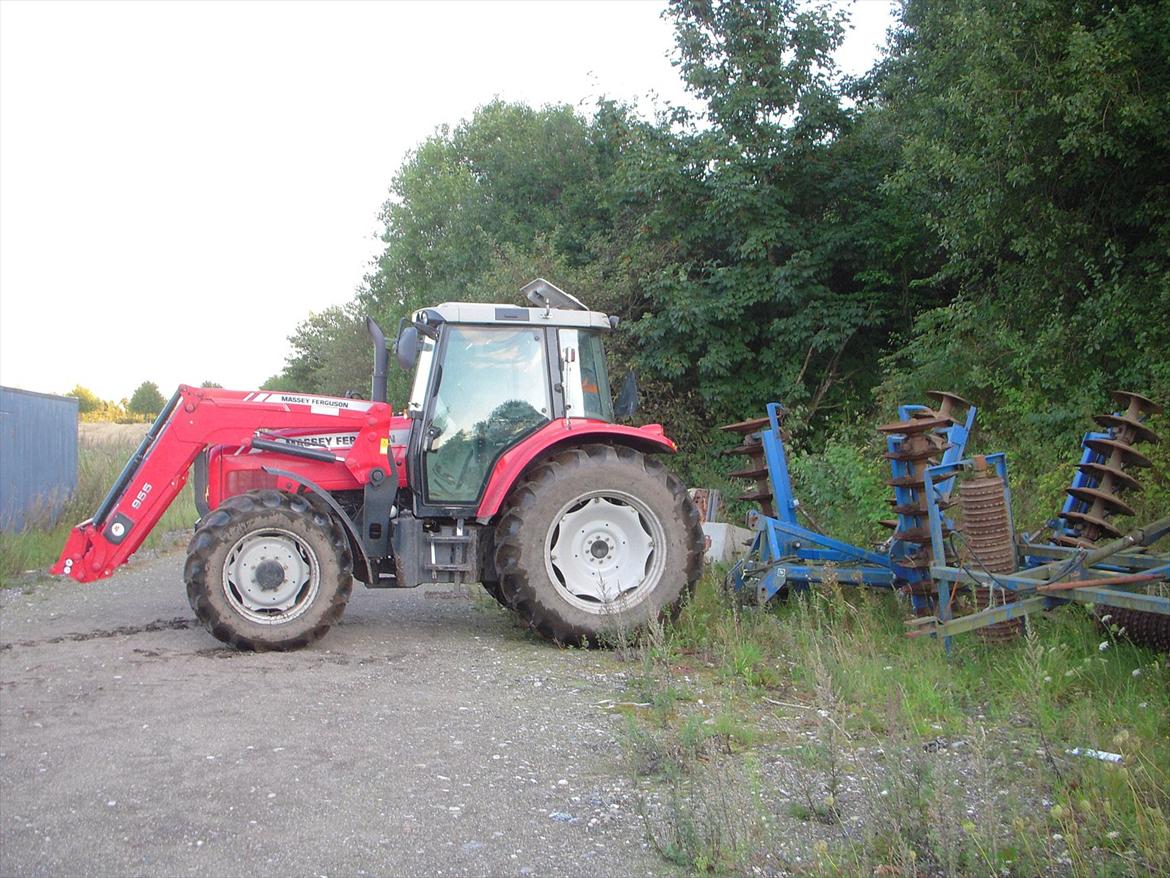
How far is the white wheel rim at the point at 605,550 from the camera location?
762cm

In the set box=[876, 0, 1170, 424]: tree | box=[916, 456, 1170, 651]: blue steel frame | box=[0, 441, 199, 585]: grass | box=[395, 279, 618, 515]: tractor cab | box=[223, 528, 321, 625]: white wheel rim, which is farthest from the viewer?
box=[0, 441, 199, 585]: grass

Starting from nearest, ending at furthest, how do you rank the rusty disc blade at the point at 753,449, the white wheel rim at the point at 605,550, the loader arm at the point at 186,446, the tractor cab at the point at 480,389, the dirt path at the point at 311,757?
the dirt path at the point at 311,757 → the loader arm at the point at 186,446 → the white wheel rim at the point at 605,550 → the tractor cab at the point at 480,389 → the rusty disc blade at the point at 753,449

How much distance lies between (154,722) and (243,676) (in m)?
1.04

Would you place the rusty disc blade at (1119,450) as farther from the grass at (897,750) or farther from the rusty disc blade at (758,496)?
the rusty disc blade at (758,496)

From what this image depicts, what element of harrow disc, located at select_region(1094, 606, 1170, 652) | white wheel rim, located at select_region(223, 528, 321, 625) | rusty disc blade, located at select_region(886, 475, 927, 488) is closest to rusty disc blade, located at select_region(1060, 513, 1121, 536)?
harrow disc, located at select_region(1094, 606, 1170, 652)

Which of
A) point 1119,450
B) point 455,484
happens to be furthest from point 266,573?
point 1119,450

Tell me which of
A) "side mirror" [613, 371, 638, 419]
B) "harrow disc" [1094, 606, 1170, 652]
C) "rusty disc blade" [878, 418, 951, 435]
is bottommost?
"harrow disc" [1094, 606, 1170, 652]

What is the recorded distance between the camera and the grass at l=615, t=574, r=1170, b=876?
3551 mm

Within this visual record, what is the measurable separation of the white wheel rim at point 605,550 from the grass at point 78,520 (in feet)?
15.2

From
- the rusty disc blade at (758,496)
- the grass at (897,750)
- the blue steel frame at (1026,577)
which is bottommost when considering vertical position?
the grass at (897,750)

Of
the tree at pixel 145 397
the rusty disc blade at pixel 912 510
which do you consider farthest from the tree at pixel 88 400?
the rusty disc blade at pixel 912 510

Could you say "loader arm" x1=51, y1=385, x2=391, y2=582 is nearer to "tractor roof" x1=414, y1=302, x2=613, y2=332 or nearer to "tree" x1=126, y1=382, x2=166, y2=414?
"tractor roof" x1=414, y1=302, x2=613, y2=332

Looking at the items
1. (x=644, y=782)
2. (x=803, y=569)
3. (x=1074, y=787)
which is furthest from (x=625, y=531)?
(x=1074, y=787)

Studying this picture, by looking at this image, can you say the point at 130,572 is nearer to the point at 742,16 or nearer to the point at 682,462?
the point at 682,462
